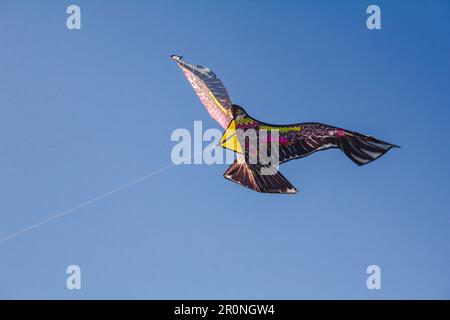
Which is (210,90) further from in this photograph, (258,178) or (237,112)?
(258,178)

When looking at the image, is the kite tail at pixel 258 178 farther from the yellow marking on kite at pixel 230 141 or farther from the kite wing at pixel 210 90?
the kite wing at pixel 210 90

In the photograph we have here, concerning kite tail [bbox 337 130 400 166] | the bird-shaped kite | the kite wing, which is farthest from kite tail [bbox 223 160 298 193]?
kite tail [bbox 337 130 400 166]

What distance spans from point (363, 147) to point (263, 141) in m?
0.59

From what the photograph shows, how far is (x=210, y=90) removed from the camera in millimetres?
3986

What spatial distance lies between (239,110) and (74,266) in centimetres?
132

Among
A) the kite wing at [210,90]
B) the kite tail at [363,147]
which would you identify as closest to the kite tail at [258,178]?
the kite wing at [210,90]

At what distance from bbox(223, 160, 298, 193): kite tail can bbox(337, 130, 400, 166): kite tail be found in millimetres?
410

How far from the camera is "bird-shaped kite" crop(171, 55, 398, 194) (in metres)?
3.95

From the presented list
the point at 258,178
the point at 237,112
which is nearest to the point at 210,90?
the point at 237,112

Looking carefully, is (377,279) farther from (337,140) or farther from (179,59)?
(179,59)

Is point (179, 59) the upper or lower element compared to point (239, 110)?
upper

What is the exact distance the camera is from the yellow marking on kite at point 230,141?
4.00 metres
